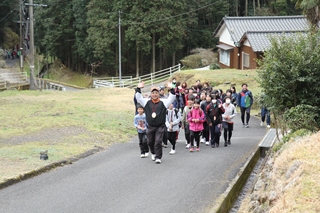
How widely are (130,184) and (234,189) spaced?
7.16 feet

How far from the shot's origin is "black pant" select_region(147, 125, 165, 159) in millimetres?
11633

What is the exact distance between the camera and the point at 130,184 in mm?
10086

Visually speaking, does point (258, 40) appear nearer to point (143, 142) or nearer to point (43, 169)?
point (143, 142)

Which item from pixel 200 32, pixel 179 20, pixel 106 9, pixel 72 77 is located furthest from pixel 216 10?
pixel 72 77

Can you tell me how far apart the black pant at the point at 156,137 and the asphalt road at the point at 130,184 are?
0.38 meters

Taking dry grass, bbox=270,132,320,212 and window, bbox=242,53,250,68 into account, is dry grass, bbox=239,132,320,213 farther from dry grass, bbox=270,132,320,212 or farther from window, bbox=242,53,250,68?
window, bbox=242,53,250,68

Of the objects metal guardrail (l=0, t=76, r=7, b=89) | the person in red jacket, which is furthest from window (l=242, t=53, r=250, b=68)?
the person in red jacket

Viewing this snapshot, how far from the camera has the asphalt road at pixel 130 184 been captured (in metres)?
8.63

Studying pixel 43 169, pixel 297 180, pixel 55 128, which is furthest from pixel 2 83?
pixel 297 180

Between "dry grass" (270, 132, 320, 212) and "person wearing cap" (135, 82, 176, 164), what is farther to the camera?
"person wearing cap" (135, 82, 176, 164)

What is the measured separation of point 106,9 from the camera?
5303 centimetres

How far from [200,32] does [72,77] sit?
1833 cm

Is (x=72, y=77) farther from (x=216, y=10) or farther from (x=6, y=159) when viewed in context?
(x=6, y=159)

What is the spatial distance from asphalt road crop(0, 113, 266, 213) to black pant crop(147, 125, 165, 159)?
0.38m
